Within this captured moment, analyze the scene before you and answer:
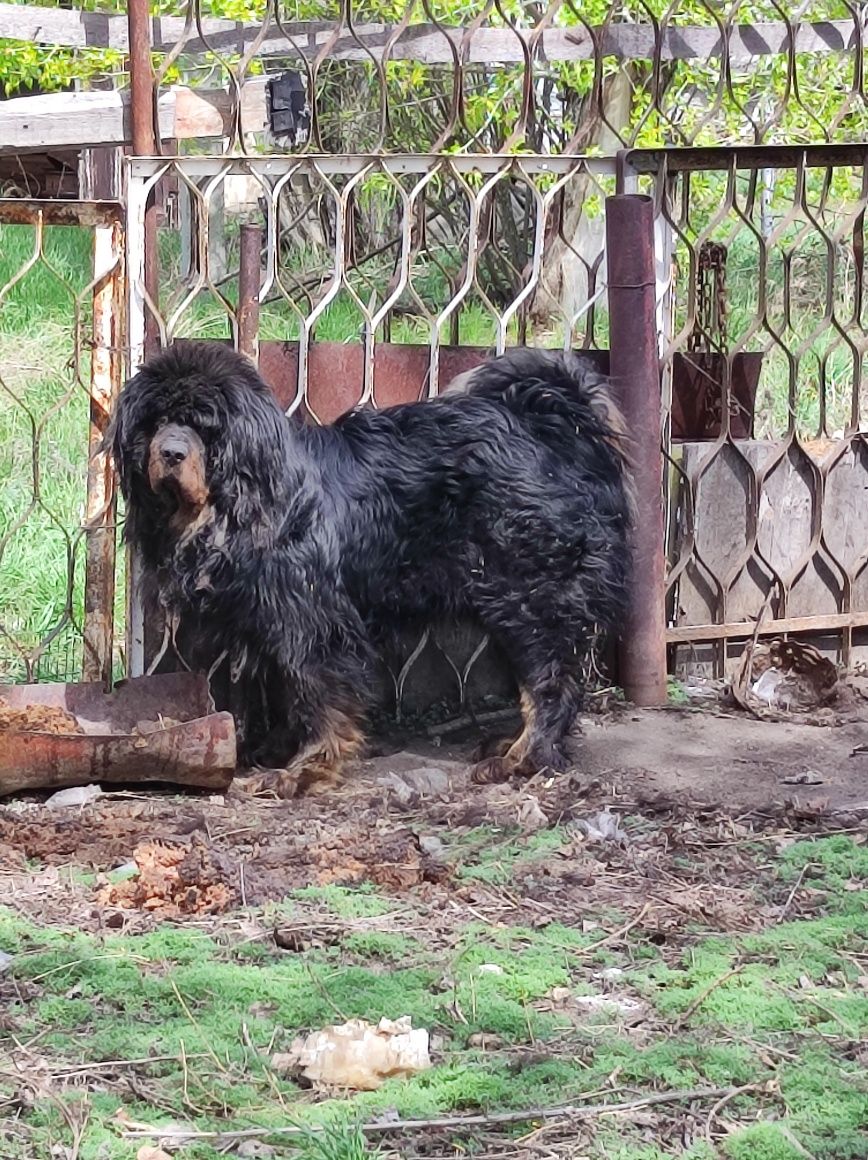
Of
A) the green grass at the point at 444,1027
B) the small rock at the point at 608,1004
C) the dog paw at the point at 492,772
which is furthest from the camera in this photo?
the dog paw at the point at 492,772

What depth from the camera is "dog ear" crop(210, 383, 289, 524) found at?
418cm

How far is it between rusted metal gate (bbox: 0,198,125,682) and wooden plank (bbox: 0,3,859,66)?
79cm

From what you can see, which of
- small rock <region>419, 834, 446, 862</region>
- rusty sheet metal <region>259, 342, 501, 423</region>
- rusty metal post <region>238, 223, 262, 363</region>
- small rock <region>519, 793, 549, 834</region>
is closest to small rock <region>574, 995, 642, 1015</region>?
small rock <region>419, 834, 446, 862</region>

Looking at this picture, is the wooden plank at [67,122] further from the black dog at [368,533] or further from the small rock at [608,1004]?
the small rock at [608,1004]

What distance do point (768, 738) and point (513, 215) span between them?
17.5 feet

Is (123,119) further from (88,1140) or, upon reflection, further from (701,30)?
(88,1140)

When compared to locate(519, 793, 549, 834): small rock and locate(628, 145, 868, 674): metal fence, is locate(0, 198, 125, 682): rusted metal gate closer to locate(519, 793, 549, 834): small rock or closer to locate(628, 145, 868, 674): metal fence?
locate(519, 793, 549, 834): small rock

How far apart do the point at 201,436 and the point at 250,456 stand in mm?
148

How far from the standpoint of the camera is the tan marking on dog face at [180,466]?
4.10 m

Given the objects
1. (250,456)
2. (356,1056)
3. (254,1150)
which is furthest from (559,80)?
(254,1150)

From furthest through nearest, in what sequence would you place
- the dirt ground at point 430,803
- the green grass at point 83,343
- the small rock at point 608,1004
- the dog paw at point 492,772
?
the green grass at point 83,343 < the dog paw at point 492,772 < the dirt ground at point 430,803 < the small rock at point 608,1004

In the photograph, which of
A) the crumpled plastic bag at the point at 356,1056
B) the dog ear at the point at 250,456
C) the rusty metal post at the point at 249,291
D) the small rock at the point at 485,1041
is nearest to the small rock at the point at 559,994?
the small rock at the point at 485,1041

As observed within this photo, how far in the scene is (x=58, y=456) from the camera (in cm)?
695

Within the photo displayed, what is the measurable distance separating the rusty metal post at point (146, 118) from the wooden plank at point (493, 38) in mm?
160
